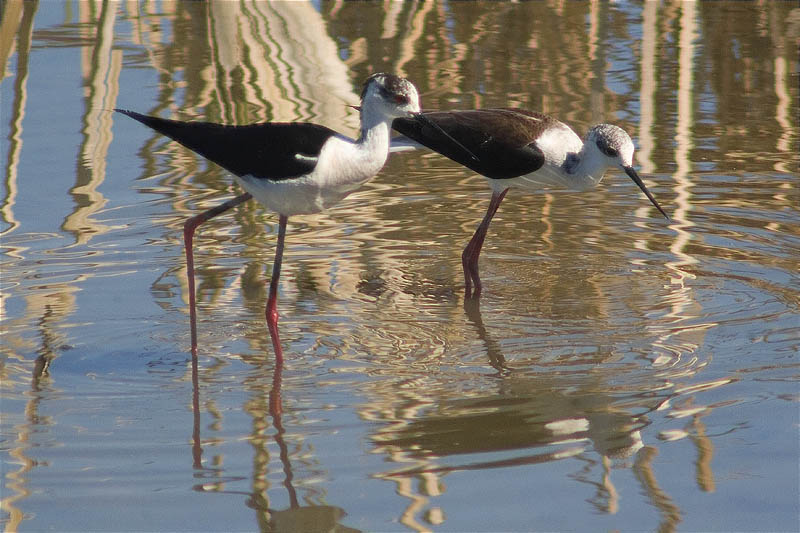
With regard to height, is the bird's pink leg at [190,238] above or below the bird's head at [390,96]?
below

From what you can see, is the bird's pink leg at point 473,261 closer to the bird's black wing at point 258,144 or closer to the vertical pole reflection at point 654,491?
the bird's black wing at point 258,144

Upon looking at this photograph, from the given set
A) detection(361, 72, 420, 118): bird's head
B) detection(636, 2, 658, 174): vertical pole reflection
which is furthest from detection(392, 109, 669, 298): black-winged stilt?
detection(636, 2, 658, 174): vertical pole reflection

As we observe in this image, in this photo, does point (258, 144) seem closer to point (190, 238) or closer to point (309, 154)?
point (309, 154)

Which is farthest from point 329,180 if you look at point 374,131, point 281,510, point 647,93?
point 647,93

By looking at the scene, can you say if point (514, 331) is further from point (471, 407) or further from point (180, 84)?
point (180, 84)

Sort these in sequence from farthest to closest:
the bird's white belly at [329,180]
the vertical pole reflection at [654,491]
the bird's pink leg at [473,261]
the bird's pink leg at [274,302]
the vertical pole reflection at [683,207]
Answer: the bird's pink leg at [473,261] → the vertical pole reflection at [683,207] → the bird's pink leg at [274,302] → the bird's white belly at [329,180] → the vertical pole reflection at [654,491]

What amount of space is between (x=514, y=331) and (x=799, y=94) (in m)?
4.91

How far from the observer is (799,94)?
9.23 metres

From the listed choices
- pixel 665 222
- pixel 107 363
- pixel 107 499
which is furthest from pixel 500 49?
pixel 107 499

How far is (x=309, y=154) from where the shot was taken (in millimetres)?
4789

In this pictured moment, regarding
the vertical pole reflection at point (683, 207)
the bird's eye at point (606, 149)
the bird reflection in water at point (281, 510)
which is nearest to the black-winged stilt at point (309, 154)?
the bird reflection in water at point (281, 510)

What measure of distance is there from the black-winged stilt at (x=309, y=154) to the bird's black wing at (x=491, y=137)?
1.16 m

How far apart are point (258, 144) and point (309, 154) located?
0.28 metres

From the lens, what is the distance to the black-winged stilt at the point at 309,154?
189 inches
